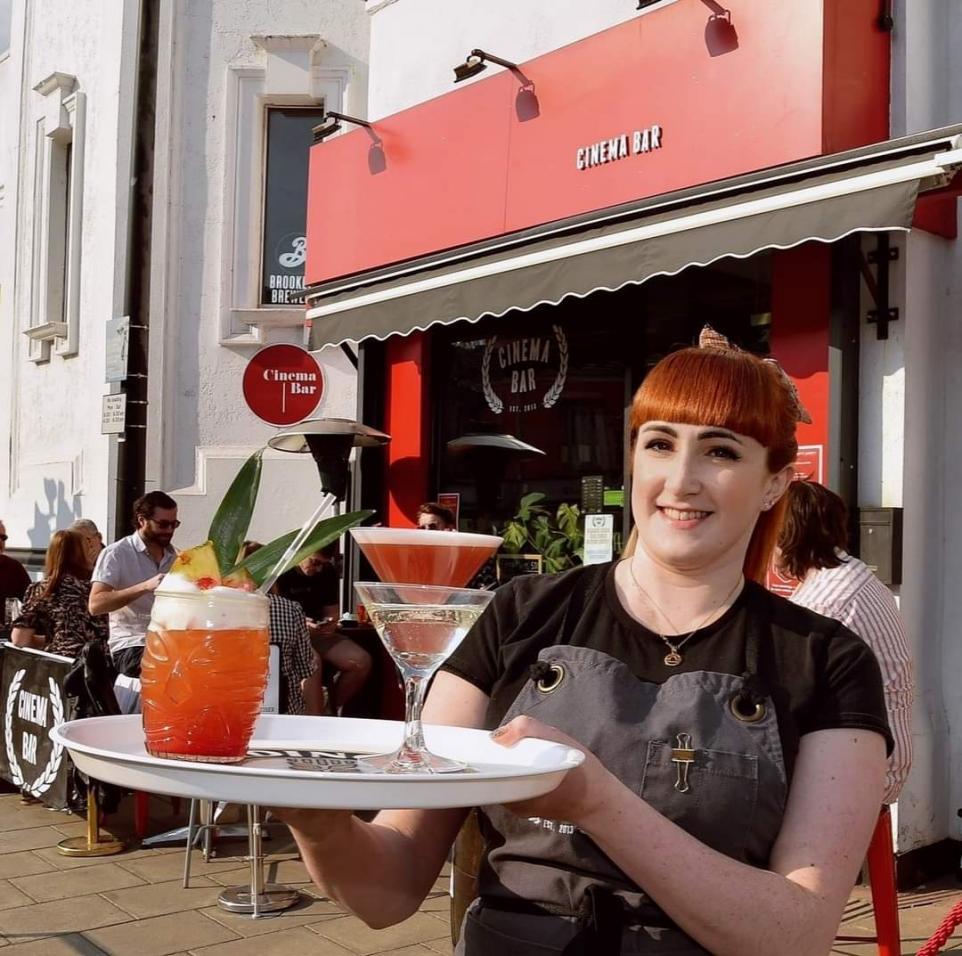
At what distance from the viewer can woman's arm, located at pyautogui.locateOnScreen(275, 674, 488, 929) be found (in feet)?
5.31

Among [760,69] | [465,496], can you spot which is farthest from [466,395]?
[760,69]

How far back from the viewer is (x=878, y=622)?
367 centimetres

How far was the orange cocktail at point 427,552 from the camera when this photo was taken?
92.9 inches

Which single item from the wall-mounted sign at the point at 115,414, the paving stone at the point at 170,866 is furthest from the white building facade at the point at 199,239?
the paving stone at the point at 170,866

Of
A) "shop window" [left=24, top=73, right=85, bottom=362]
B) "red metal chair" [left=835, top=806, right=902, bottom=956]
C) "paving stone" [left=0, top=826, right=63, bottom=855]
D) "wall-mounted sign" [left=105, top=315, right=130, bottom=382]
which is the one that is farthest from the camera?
"shop window" [left=24, top=73, right=85, bottom=362]

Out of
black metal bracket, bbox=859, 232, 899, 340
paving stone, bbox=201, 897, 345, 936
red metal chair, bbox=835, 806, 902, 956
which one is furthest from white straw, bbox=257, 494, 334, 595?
black metal bracket, bbox=859, 232, 899, 340

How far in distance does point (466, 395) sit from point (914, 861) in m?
4.22

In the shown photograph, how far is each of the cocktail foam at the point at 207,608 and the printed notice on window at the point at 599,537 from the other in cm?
536

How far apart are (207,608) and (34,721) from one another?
5315 millimetres

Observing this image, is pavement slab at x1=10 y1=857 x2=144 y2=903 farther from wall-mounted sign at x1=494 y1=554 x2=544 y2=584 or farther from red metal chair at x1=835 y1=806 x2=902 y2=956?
red metal chair at x1=835 y1=806 x2=902 y2=956

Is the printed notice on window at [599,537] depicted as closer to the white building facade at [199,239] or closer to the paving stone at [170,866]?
the paving stone at [170,866]

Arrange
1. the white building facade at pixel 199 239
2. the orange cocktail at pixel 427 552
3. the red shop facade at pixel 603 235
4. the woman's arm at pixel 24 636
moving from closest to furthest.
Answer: the orange cocktail at pixel 427 552 < the red shop facade at pixel 603 235 < the woman's arm at pixel 24 636 < the white building facade at pixel 199 239

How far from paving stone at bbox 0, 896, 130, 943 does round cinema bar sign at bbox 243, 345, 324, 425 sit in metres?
3.97

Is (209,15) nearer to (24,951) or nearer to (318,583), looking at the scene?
(318,583)
